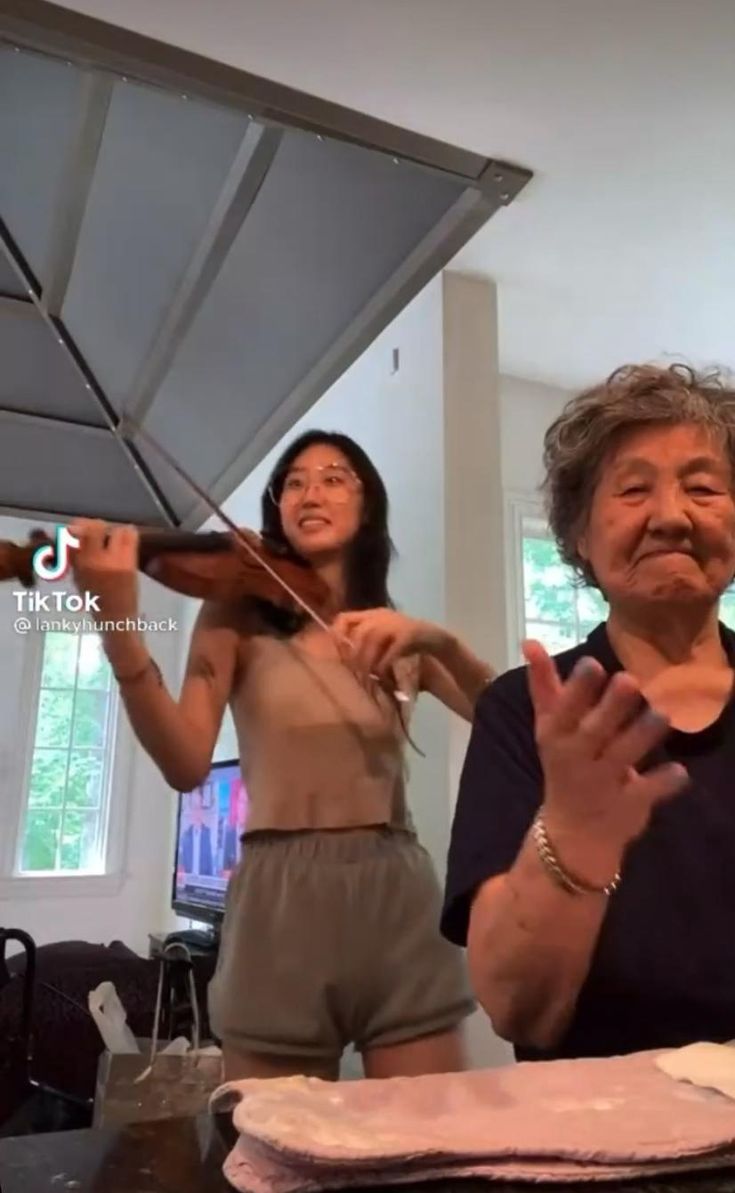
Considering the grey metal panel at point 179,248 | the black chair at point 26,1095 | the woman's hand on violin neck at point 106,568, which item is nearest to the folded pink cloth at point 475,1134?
the woman's hand on violin neck at point 106,568

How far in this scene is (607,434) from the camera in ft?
2.52

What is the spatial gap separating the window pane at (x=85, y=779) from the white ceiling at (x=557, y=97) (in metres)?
2.46

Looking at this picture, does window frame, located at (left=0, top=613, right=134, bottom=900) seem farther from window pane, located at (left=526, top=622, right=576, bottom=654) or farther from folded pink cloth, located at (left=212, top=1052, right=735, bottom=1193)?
folded pink cloth, located at (left=212, top=1052, right=735, bottom=1193)

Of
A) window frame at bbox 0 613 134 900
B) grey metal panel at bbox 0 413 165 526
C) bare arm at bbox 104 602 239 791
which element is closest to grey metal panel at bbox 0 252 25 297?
grey metal panel at bbox 0 413 165 526

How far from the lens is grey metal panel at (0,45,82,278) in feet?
3.80

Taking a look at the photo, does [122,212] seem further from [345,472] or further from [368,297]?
[345,472]

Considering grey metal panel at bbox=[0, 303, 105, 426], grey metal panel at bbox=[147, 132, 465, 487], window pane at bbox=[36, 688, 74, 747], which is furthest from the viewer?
window pane at bbox=[36, 688, 74, 747]

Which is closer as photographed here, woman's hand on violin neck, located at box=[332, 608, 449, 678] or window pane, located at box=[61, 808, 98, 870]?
woman's hand on violin neck, located at box=[332, 608, 449, 678]

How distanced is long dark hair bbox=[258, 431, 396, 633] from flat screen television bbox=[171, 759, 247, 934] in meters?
1.38

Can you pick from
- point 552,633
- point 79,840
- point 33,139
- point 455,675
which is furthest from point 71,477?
point 79,840

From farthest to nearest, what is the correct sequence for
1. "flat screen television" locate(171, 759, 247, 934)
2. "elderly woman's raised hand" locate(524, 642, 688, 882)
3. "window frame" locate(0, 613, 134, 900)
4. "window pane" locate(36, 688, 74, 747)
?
"window pane" locate(36, 688, 74, 747) → "window frame" locate(0, 613, 134, 900) → "flat screen television" locate(171, 759, 247, 934) → "elderly woman's raised hand" locate(524, 642, 688, 882)

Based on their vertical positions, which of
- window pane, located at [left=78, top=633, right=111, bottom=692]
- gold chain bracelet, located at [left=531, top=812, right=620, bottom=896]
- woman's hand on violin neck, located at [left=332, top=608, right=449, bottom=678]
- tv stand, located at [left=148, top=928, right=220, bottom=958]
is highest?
window pane, located at [left=78, top=633, right=111, bottom=692]

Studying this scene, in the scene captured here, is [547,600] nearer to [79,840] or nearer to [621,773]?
[621,773]

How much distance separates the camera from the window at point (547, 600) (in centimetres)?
233
